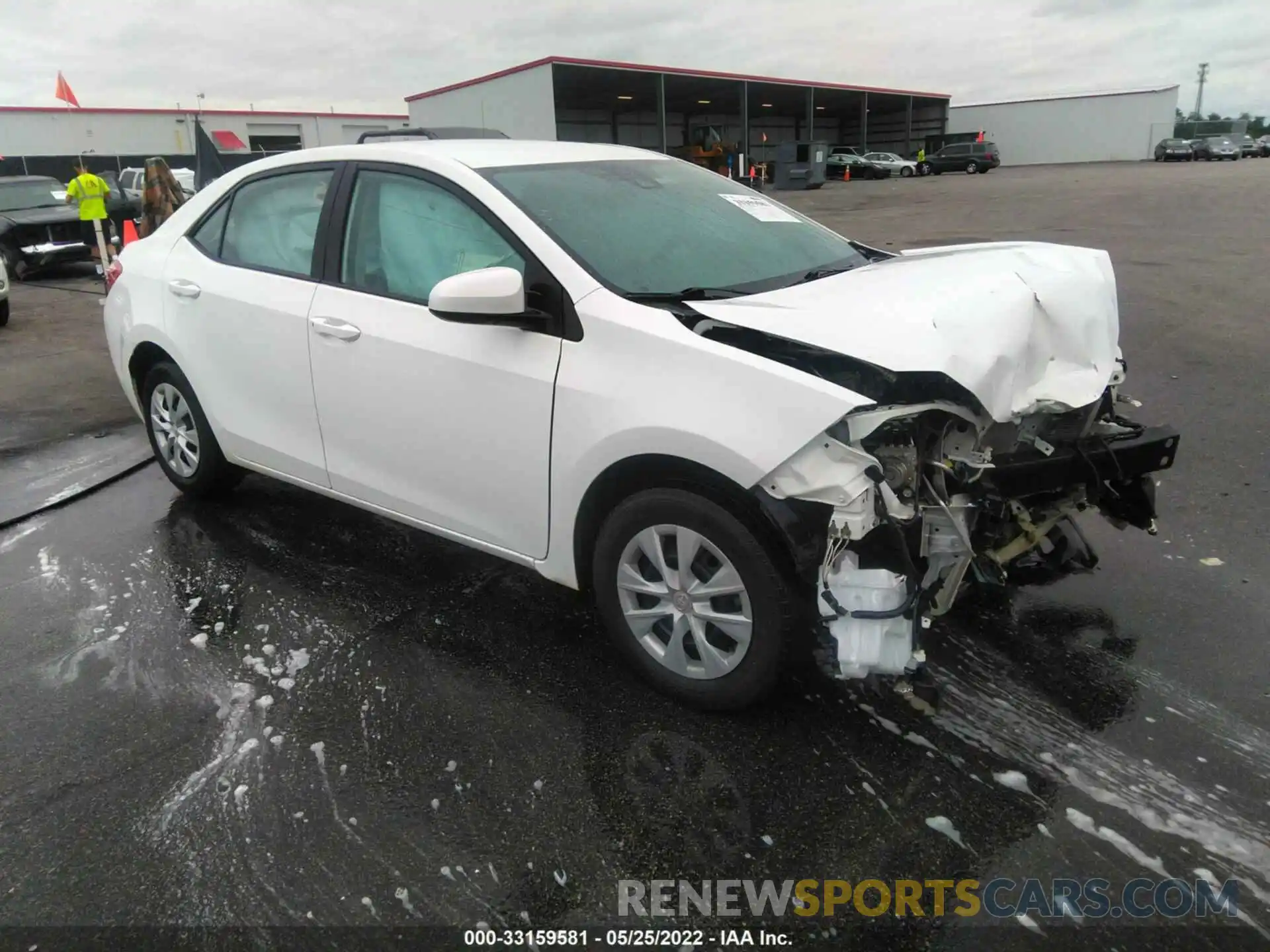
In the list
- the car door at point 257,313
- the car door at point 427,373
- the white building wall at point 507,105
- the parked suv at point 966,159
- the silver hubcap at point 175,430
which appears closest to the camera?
the car door at point 427,373

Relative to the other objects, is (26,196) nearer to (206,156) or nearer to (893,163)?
(206,156)

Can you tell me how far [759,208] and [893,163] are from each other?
1784 inches

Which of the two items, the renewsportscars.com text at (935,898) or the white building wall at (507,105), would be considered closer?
the renewsportscars.com text at (935,898)

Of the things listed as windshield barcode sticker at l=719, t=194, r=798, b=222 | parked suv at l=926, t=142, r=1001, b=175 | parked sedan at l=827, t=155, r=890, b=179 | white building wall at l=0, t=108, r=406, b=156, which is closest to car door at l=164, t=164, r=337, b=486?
windshield barcode sticker at l=719, t=194, r=798, b=222

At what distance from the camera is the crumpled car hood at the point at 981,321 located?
2.61 meters

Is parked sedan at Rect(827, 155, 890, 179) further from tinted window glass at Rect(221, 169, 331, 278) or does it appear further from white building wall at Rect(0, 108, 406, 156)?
tinted window glass at Rect(221, 169, 331, 278)

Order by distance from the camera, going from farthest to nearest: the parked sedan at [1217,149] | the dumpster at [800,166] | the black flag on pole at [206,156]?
the parked sedan at [1217,149], the dumpster at [800,166], the black flag on pole at [206,156]

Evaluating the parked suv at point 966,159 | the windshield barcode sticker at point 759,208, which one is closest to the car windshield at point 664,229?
the windshield barcode sticker at point 759,208

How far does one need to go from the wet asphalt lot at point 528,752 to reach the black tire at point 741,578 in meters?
0.12

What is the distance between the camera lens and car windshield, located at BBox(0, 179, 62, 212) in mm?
15648

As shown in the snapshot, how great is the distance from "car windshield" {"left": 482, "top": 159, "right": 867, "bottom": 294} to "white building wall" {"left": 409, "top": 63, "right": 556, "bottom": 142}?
30954 millimetres

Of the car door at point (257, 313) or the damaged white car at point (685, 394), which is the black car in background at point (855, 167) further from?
the damaged white car at point (685, 394)

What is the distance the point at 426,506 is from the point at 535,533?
551 millimetres

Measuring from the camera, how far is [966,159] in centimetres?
4503
